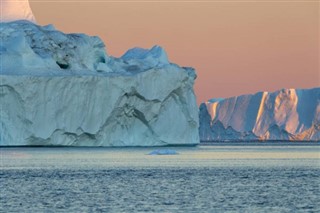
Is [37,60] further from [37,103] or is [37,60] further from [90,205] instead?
[90,205]

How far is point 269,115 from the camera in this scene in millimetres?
95812

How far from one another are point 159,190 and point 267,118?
6935 centimetres

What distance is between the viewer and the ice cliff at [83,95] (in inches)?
1964

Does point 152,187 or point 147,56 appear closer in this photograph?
point 152,187

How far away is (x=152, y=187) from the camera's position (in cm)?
2867

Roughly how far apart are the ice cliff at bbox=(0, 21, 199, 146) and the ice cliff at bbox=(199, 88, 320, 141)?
35850 millimetres

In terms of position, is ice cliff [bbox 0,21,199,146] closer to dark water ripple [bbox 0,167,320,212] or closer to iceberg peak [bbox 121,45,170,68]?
iceberg peak [bbox 121,45,170,68]

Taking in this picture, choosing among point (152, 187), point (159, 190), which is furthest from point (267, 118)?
point (159, 190)

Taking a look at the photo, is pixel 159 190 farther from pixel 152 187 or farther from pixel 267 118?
pixel 267 118

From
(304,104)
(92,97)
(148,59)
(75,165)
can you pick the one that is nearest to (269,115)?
(304,104)

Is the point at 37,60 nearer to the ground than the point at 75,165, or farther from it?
farther from it

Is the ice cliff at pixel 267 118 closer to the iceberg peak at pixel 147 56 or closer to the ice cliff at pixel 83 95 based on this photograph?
the iceberg peak at pixel 147 56

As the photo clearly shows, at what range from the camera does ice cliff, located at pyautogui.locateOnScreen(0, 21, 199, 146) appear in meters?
49.9

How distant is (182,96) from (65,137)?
8377 mm
